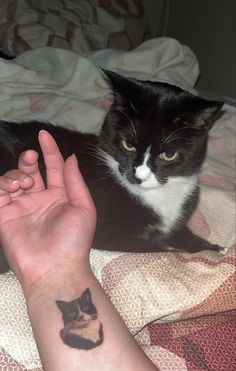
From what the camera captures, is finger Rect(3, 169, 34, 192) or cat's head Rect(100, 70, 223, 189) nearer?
finger Rect(3, 169, 34, 192)

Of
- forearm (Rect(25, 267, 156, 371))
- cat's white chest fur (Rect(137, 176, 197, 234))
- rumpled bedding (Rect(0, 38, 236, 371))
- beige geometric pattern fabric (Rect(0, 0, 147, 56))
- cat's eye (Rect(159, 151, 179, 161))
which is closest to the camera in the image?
forearm (Rect(25, 267, 156, 371))

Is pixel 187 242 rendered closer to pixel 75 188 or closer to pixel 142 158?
pixel 142 158

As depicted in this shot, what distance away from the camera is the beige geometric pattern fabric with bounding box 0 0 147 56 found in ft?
8.01

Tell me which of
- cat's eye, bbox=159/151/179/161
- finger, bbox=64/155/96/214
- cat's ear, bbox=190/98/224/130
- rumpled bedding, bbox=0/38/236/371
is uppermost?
cat's ear, bbox=190/98/224/130

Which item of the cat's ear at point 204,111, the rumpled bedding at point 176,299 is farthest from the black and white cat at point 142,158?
the rumpled bedding at point 176,299

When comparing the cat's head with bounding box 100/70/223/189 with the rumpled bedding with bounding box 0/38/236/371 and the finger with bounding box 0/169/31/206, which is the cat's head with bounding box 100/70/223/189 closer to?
the rumpled bedding with bounding box 0/38/236/371

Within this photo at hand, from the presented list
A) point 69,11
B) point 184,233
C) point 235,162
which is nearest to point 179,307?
point 184,233

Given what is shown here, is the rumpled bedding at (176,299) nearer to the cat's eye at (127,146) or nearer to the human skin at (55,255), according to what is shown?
the human skin at (55,255)

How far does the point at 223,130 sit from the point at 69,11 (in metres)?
1.39

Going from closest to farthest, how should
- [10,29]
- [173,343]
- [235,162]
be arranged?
[173,343] < [235,162] < [10,29]

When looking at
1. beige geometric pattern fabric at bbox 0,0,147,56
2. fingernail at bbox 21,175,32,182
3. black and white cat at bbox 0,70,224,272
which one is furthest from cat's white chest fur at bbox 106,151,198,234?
beige geometric pattern fabric at bbox 0,0,147,56

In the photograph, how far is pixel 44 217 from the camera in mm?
1072

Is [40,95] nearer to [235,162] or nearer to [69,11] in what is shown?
[235,162]

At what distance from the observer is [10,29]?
2.46 m
